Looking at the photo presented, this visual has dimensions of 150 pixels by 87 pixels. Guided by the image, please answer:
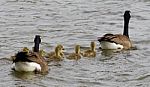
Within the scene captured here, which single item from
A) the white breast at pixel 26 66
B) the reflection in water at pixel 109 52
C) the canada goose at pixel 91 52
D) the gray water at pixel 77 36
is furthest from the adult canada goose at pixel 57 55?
the reflection in water at pixel 109 52

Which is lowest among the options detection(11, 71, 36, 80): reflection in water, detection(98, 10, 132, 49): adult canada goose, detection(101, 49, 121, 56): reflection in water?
detection(101, 49, 121, 56): reflection in water

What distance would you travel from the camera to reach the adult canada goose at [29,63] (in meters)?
12.4

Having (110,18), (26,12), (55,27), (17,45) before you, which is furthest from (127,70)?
(26,12)

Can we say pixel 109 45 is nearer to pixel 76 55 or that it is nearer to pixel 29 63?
pixel 76 55

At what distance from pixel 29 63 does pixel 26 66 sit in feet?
0.29

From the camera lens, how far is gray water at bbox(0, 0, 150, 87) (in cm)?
1234

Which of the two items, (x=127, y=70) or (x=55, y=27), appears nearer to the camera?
(x=127, y=70)

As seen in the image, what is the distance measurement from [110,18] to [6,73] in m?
7.36

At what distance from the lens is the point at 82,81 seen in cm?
1212

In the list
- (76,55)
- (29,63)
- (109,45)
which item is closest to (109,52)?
(109,45)

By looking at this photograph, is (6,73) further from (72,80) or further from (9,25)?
(9,25)

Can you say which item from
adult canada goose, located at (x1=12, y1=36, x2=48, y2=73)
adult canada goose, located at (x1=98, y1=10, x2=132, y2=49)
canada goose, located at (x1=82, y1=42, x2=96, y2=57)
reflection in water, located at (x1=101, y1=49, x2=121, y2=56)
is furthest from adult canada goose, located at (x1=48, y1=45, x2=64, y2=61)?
adult canada goose, located at (x1=98, y1=10, x2=132, y2=49)

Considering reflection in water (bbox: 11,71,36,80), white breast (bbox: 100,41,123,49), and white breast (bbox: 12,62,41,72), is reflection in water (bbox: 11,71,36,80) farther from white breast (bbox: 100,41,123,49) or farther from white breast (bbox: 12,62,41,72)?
white breast (bbox: 100,41,123,49)

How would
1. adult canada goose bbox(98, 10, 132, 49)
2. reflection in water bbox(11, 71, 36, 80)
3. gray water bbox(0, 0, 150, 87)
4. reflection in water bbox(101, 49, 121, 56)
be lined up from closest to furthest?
1. gray water bbox(0, 0, 150, 87)
2. reflection in water bbox(11, 71, 36, 80)
3. reflection in water bbox(101, 49, 121, 56)
4. adult canada goose bbox(98, 10, 132, 49)
